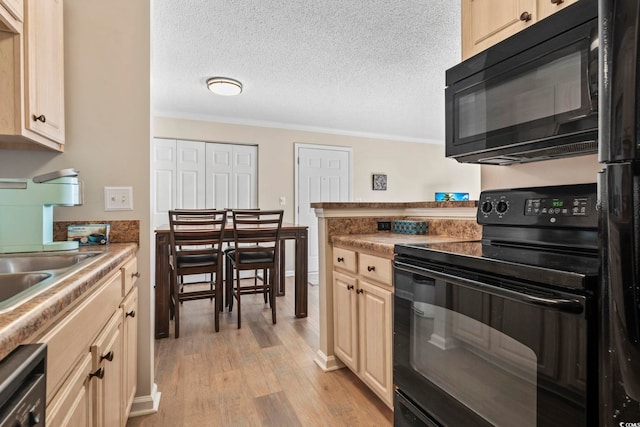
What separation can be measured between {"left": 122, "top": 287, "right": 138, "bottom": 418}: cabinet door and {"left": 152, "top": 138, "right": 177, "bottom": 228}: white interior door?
2.98m

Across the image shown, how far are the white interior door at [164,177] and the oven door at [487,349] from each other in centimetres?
389

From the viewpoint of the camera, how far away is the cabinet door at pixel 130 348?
1352mm

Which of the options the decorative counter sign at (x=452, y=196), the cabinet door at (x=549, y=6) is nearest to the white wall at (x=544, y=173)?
the cabinet door at (x=549, y=6)

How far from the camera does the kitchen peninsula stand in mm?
1562

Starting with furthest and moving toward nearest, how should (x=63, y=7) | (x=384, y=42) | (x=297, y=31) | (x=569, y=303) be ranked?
(x=384, y=42) → (x=297, y=31) → (x=63, y=7) → (x=569, y=303)

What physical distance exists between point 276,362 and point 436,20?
2675 millimetres

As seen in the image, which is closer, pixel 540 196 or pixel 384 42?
pixel 540 196

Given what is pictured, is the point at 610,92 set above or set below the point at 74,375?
above

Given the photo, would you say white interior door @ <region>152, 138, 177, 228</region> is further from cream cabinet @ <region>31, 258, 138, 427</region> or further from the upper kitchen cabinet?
cream cabinet @ <region>31, 258, 138, 427</region>

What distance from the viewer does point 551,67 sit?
3.21 ft

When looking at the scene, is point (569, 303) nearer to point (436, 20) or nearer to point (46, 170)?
point (46, 170)

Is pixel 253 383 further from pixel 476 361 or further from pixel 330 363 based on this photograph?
pixel 476 361

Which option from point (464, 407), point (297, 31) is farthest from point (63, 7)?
point (464, 407)

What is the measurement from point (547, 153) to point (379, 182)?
14.7 ft
